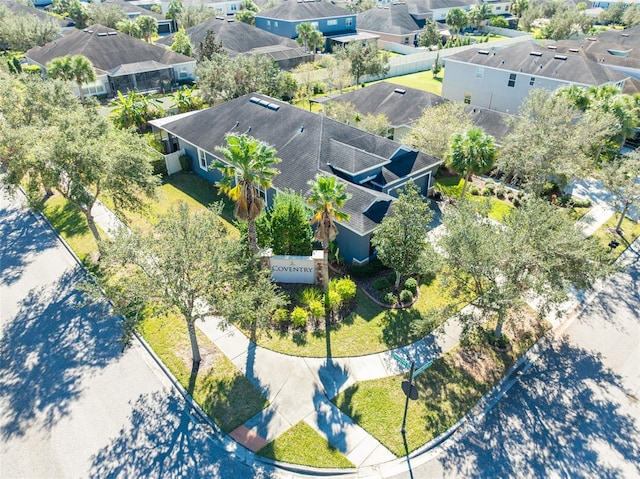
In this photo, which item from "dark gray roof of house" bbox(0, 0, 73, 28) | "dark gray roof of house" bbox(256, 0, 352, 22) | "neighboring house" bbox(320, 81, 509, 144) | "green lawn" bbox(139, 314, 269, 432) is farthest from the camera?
"dark gray roof of house" bbox(0, 0, 73, 28)

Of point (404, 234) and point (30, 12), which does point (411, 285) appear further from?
point (30, 12)

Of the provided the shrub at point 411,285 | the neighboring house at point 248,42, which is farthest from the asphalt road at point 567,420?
the neighboring house at point 248,42

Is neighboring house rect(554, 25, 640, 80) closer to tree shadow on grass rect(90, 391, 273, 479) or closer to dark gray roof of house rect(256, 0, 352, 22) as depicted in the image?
dark gray roof of house rect(256, 0, 352, 22)

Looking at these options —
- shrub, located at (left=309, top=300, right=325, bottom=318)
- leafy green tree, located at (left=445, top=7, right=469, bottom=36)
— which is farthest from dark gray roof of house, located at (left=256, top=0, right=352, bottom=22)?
shrub, located at (left=309, top=300, right=325, bottom=318)

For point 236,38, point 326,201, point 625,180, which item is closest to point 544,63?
point 625,180

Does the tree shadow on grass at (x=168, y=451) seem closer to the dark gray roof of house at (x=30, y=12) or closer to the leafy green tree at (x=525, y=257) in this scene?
the leafy green tree at (x=525, y=257)
